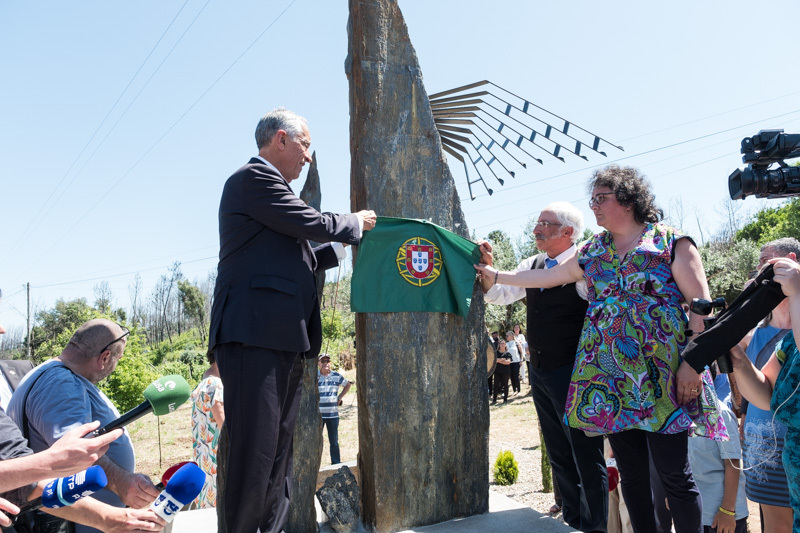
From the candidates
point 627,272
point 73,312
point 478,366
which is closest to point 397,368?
point 478,366

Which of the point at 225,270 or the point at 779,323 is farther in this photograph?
the point at 779,323

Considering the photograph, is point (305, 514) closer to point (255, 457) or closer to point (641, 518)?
point (255, 457)

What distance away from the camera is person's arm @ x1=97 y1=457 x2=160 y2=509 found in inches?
98.3

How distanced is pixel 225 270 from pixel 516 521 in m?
2.32

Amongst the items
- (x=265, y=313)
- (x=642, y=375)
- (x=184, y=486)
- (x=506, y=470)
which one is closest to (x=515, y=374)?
(x=506, y=470)

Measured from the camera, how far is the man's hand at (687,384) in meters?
2.92

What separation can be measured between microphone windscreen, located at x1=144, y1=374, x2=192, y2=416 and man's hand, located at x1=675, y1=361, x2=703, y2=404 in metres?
2.23

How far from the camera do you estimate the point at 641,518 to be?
3.11 metres

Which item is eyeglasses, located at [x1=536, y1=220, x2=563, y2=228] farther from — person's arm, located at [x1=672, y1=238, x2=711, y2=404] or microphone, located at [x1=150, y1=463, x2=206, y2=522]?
microphone, located at [x1=150, y1=463, x2=206, y2=522]

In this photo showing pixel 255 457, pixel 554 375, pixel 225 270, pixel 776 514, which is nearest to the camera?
pixel 255 457

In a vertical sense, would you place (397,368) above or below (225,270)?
below

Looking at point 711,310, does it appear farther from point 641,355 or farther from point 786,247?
point 786,247

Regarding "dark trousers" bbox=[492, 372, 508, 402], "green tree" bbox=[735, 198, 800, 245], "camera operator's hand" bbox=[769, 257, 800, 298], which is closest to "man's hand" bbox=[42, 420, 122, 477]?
"camera operator's hand" bbox=[769, 257, 800, 298]

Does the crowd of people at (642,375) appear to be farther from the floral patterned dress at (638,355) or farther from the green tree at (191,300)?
the green tree at (191,300)
